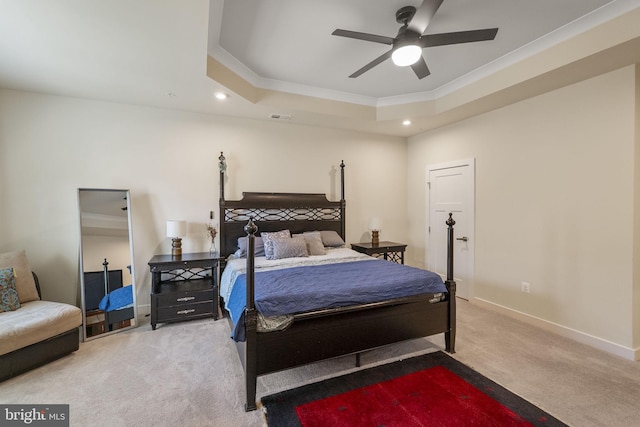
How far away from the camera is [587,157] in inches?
117

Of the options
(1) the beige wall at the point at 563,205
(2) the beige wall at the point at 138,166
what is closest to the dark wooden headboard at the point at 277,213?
(2) the beige wall at the point at 138,166

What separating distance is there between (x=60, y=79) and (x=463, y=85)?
15.7 ft

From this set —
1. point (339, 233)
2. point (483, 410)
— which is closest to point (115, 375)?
point (483, 410)

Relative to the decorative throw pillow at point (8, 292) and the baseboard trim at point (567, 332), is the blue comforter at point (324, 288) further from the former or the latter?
the decorative throw pillow at point (8, 292)

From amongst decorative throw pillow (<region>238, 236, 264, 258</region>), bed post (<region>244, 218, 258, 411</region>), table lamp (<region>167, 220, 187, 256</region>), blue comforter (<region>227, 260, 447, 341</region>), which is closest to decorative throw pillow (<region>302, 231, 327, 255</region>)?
decorative throw pillow (<region>238, 236, 264, 258</region>)

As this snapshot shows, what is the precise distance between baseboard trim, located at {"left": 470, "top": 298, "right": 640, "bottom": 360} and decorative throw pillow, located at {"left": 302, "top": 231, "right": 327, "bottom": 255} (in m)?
2.48

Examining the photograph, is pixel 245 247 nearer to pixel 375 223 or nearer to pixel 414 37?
pixel 375 223

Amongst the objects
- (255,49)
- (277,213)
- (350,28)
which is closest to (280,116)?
(255,49)

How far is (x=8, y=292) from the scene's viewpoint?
8.80 ft

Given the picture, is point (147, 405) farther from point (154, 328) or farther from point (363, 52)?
point (363, 52)

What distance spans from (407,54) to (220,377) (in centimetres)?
318

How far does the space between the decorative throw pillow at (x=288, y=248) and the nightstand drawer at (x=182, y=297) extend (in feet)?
3.18

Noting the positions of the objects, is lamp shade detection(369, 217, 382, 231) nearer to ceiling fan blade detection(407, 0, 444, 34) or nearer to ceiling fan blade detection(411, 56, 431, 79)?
ceiling fan blade detection(411, 56, 431, 79)

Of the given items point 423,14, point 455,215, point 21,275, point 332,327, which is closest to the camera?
point 423,14
